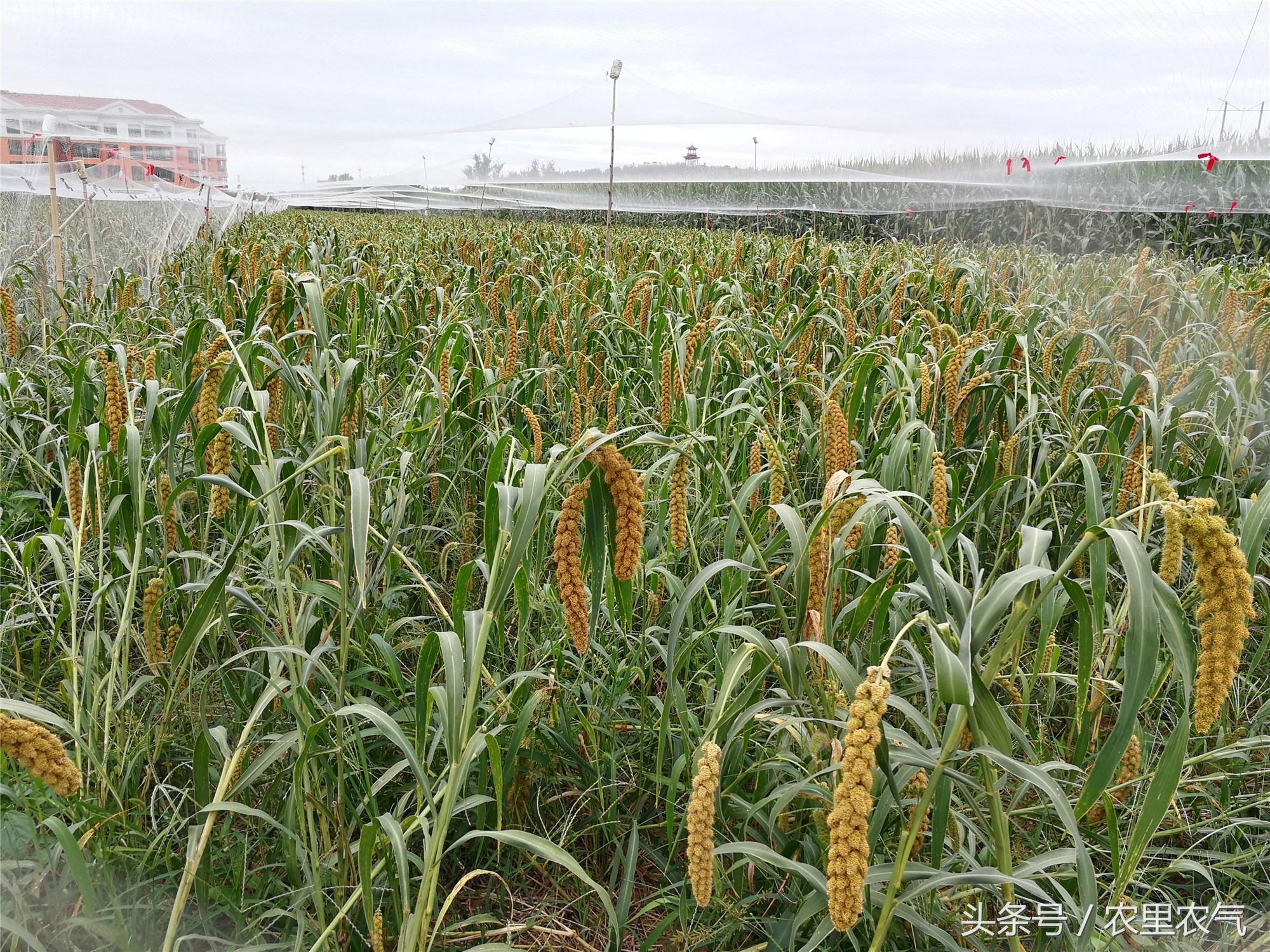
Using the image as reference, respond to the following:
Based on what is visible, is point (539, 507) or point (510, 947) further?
point (510, 947)

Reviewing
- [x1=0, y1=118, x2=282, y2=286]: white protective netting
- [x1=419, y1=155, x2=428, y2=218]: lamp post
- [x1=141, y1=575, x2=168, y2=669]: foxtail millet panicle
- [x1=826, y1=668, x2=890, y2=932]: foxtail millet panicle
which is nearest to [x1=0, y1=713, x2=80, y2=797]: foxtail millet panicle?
[x1=141, y1=575, x2=168, y2=669]: foxtail millet panicle

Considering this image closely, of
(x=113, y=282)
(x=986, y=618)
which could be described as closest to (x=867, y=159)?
(x=113, y=282)

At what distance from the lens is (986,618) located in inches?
37.1

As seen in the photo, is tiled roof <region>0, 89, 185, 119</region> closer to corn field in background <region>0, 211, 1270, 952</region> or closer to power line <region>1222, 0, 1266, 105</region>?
corn field in background <region>0, 211, 1270, 952</region>

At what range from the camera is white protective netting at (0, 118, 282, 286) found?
4930mm

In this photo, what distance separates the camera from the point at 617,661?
1871 millimetres

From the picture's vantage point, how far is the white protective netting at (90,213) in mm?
4930

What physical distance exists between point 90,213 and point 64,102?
3.97 ft

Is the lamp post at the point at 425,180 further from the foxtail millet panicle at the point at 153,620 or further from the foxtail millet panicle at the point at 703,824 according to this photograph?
the foxtail millet panicle at the point at 703,824

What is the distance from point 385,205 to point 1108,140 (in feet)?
87.8

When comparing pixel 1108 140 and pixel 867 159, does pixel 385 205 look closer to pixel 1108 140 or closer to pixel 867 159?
pixel 867 159

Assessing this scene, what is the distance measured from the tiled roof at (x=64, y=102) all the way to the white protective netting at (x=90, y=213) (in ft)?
0.79

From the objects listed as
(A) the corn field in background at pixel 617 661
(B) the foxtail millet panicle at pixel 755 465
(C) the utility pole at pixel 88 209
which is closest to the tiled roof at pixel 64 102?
(C) the utility pole at pixel 88 209

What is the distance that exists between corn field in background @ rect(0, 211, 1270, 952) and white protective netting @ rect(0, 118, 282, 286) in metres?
2.51
